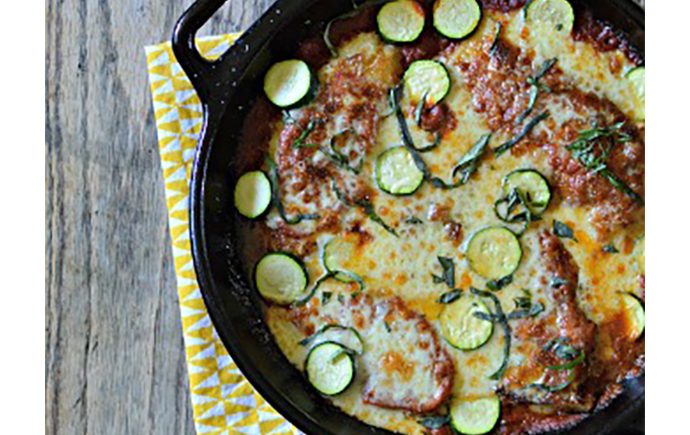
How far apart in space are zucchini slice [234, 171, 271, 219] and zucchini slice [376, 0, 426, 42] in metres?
0.69

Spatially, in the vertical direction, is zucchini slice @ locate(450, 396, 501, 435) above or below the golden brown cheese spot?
below

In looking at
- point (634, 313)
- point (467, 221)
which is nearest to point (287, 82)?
point (467, 221)

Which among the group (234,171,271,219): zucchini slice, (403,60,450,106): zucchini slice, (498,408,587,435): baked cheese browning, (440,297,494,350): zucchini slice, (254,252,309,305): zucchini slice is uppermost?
(403,60,450,106): zucchini slice

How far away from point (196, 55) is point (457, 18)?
3.11ft

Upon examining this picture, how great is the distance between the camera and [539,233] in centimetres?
291

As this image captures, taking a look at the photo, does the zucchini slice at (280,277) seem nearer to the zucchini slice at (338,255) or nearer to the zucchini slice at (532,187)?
the zucchini slice at (338,255)

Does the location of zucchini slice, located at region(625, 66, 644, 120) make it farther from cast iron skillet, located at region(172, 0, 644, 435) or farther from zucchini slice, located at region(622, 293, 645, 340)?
zucchini slice, located at region(622, 293, 645, 340)

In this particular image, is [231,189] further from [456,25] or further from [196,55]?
[456,25]

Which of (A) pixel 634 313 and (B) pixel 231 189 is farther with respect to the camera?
(B) pixel 231 189

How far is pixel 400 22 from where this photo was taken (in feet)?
10.0

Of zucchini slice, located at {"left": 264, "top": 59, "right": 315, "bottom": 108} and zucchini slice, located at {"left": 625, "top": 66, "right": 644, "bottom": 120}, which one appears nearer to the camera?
zucchini slice, located at {"left": 625, "top": 66, "right": 644, "bottom": 120}

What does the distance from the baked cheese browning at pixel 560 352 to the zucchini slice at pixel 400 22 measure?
87 cm

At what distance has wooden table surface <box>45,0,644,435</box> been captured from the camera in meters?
3.32

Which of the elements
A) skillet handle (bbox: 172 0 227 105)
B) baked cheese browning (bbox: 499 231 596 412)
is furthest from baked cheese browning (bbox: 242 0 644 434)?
skillet handle (bbox: 172 0 227 105)
